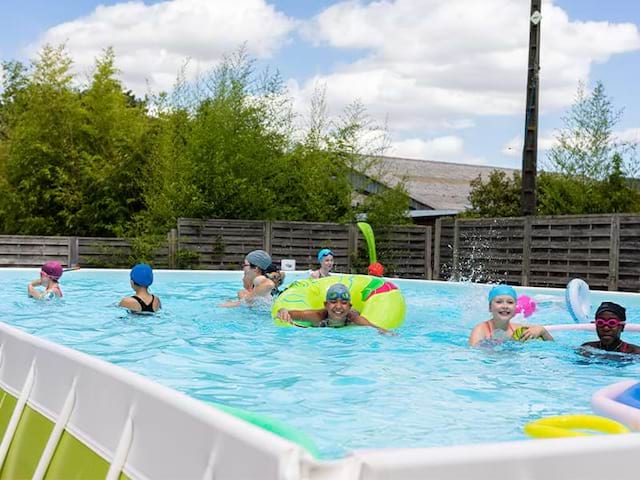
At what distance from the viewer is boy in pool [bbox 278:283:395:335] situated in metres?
6.63

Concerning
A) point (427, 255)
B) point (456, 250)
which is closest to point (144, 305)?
point (456, 250)

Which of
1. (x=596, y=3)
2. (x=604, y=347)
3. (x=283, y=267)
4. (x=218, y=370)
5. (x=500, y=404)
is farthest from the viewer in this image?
(x=283, y=267)

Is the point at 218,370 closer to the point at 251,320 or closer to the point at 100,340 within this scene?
the point at 100,340

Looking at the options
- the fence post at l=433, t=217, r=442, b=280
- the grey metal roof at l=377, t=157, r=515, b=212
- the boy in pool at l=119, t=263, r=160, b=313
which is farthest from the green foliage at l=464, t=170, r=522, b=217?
the boy in pool at l=119, t=263, r=160, b=313

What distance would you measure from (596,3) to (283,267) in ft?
22.3

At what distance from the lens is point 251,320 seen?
7668 mm

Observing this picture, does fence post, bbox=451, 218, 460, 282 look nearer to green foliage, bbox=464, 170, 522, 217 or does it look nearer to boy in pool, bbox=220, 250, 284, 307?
green foliage, bbox=464, 170, 522, 217

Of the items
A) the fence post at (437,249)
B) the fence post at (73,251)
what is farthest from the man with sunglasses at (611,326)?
the fence post at (73,251)

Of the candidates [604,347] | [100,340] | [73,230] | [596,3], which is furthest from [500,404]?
[73,230]

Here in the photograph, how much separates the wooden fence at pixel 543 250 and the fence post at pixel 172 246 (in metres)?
4.98

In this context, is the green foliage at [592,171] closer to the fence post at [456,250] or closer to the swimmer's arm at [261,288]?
the fence post at [456,250]

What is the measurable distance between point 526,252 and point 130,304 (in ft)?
28.2

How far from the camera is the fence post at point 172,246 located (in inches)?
581

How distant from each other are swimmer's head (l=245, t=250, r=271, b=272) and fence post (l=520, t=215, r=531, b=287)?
6.94 metres
